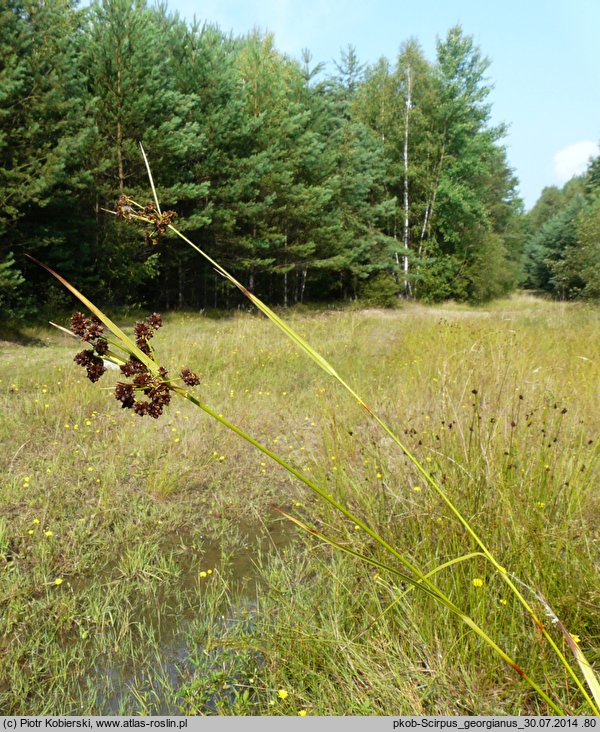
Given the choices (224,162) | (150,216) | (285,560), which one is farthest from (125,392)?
(224,162)

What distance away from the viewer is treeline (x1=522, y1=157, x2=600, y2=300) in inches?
926

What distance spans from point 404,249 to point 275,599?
68.9 feet

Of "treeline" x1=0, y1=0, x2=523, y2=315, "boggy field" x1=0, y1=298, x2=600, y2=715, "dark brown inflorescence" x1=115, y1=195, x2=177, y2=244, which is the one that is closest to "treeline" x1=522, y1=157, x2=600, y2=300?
"treeline" x1=0, y1=0, x2=523, y2=315

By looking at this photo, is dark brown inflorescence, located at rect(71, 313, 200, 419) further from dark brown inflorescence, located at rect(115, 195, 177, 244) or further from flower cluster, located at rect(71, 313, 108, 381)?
dark brown inflorescence, located at rect(115, 195, 177, 244)

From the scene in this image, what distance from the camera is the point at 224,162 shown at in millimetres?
14984

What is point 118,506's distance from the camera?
347 centimetres

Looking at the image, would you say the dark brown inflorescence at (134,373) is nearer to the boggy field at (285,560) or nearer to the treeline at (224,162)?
the boggy field at (285,560)

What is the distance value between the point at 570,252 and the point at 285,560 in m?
30.7

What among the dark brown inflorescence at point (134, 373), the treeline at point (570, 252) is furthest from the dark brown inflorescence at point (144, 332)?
the treeline at point (570, 252)

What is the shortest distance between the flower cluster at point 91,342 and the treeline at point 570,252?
24041mm

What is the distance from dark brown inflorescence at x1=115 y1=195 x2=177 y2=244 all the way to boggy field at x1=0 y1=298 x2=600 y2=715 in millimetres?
Answer: 592

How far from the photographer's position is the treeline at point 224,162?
10.5 metres

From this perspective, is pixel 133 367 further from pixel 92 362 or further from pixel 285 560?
pixel 285 560
